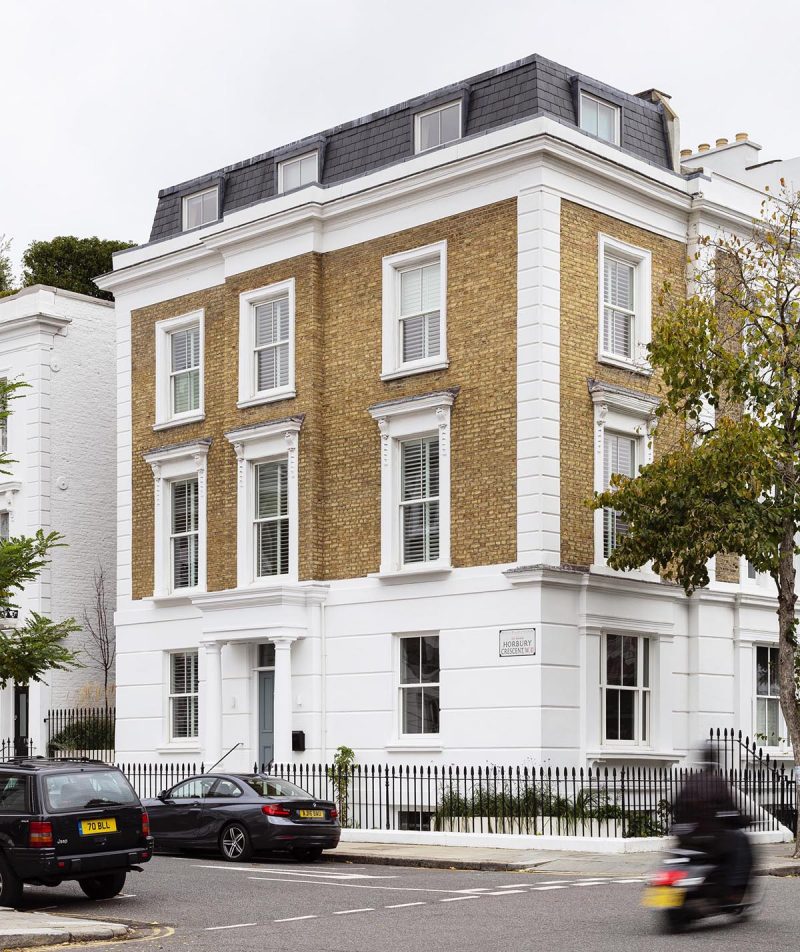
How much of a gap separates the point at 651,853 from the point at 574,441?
7144 mm

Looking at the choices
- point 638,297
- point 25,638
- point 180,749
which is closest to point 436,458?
point 638,297

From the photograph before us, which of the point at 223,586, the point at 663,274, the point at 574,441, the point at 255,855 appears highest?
the point at 663,274

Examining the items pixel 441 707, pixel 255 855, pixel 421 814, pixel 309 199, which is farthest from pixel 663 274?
pixel 255 855

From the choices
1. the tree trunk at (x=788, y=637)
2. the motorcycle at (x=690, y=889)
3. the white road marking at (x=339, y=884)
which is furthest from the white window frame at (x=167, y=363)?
the motorcycle at (x=690, y=889)

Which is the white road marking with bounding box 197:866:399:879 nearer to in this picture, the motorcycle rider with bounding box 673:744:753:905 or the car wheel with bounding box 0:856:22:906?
the car wheel with bounding box 0:856:22:906

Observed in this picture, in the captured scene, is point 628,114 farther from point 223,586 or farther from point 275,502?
point 223,586

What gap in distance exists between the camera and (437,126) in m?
28.4

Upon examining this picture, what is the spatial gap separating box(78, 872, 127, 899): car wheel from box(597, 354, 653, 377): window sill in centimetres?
1328

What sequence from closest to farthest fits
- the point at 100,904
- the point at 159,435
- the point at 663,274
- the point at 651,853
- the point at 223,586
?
the point at 100,904
the point at 651,853
the point at 663,274
the point at 223,586
the point at 159,435

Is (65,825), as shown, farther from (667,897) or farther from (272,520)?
(272,520)

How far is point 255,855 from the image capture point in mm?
22547

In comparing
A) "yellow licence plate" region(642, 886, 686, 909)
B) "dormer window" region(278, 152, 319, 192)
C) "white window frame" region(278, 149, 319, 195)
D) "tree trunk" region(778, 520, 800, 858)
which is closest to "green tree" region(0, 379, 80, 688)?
"white window frame" region(278, 149, 319, 195)

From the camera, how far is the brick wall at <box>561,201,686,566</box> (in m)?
25.8

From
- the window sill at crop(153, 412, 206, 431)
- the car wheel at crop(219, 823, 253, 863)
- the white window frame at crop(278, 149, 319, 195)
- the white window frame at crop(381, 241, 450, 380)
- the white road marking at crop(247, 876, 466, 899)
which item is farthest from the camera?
the window sill at crop(153, 412, 206, 431)
